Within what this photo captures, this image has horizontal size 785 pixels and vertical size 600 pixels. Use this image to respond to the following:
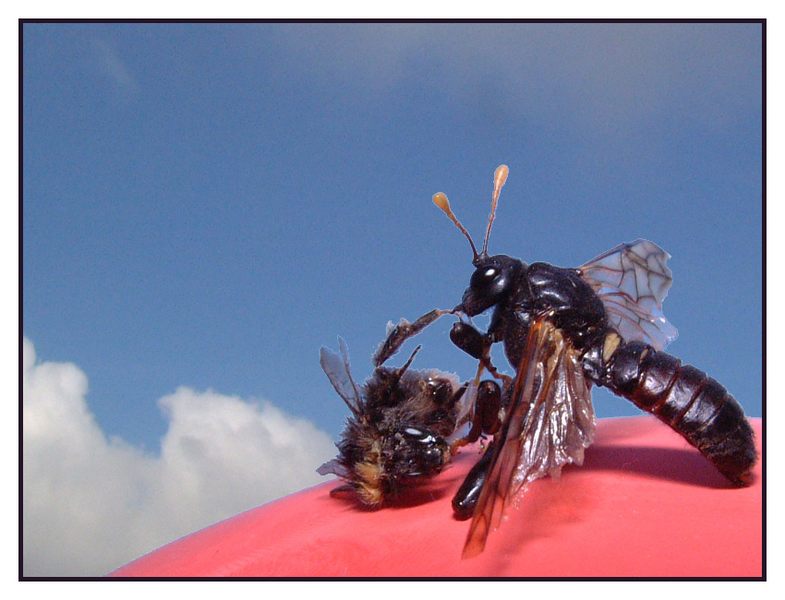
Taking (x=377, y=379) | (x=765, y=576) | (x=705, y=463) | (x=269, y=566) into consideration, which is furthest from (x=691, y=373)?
(x=269, y=566)

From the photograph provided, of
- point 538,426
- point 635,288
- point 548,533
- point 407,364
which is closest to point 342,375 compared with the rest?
point 407,364

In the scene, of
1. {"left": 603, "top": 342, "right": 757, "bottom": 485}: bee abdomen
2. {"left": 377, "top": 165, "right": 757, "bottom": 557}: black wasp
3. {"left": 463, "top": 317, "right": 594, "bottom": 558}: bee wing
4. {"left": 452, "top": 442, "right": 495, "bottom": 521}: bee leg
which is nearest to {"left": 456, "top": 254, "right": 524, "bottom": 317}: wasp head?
{"left": 377, "top": 165, "right": 757, "bottom": 557}: black wasp

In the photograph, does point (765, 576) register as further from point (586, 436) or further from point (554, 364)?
point (554, 364)

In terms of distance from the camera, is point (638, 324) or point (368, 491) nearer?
point (368, 491)

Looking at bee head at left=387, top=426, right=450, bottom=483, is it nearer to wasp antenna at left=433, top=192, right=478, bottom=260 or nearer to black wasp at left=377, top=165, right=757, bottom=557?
black wasp at left=377, top=165, right=757, bottom=557

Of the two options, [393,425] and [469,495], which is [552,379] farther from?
[393,425]

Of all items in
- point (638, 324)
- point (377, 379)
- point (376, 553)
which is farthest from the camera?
point (638, 324)
